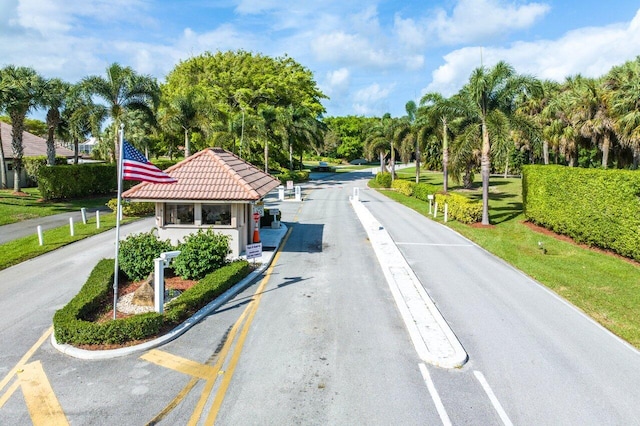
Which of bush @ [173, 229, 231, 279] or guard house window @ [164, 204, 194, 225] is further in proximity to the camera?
guard house window @ [164, 204, 194, 225]

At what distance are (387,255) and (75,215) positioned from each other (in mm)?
20882

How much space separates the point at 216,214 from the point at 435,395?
11.7 metres

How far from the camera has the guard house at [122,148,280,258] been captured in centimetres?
1677

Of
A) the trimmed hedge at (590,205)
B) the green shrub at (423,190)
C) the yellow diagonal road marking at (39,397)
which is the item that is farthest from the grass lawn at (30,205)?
the trimmed hedge at (590,205)

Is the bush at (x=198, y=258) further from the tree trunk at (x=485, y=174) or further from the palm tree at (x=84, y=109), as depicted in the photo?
the palm tree at (x=84, y=109)

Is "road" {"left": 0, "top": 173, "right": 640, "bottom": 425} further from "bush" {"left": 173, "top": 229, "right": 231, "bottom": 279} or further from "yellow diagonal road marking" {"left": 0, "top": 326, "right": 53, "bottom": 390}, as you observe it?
"bush" {"left": 173, "top": 229, "right": 231, "bottom": 279}

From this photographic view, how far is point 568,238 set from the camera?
2280cm

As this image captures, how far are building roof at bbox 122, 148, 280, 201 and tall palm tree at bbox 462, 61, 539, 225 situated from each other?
595 inches

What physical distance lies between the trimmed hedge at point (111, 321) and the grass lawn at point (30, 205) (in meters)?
16.4

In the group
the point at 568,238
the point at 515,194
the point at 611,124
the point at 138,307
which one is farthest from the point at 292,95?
the point at 138,307

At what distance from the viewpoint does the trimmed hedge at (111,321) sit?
973 cm

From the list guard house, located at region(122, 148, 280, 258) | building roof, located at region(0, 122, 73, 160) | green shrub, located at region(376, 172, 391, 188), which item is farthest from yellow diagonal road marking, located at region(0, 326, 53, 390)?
green shrub, located at region(376, 172, 391, 188)

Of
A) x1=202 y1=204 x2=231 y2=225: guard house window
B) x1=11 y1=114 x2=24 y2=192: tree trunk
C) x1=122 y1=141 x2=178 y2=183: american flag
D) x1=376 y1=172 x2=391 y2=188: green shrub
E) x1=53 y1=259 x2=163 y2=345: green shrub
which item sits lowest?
x1=53 y1=259 x2=163 y2=345: green shrub

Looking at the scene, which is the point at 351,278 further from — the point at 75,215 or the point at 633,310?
the point at 75,215
